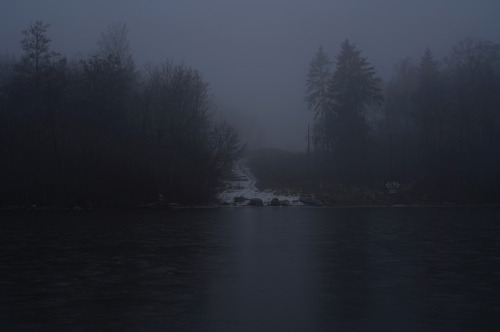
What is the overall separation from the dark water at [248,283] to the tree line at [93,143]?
90.4ft

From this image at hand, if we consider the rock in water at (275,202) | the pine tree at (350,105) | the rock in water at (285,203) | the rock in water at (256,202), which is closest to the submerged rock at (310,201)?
the rock in water at (285,203)

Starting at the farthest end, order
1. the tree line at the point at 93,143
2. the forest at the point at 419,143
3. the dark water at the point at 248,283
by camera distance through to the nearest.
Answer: the forest at the point at 419,143, the tree line at the point at 93,143, the dark water at the point at 248,283

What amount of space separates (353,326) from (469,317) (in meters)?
1.96

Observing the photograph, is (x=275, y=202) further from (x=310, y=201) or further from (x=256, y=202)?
(x=310, y=201)

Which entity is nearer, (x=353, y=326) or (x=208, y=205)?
(x=353, y=326)

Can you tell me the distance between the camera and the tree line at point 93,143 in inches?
1813

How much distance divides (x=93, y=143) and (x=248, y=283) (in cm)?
4024

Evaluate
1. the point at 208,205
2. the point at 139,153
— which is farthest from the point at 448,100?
the point at 139,153

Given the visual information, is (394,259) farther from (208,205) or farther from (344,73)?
(344,73)

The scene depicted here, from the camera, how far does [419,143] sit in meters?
65.3

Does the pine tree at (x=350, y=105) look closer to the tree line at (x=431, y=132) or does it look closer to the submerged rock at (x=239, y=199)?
the tree line at (x=431, y=132)

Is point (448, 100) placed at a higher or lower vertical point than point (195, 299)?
higher

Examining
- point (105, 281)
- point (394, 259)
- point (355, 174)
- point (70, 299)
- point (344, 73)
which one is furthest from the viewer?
point (344, 73)

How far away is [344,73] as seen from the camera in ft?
215
